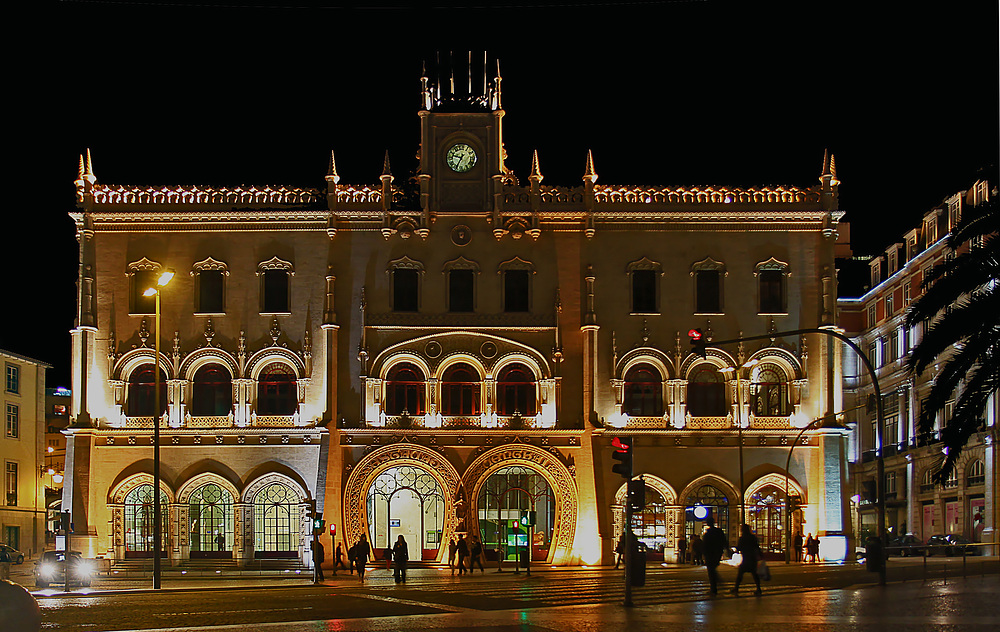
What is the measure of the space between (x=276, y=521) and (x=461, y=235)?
518 inches

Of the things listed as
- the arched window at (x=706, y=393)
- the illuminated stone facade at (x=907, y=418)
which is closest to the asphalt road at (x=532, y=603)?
the arched window at (x=706, y=393)

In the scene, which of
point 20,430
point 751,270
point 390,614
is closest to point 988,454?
point 751,270

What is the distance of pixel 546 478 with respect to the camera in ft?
160

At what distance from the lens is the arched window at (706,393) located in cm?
4953

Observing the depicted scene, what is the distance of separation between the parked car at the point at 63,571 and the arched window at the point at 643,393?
67.9 feet

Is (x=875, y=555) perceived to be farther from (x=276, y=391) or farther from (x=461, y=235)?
(x=276, y=391)

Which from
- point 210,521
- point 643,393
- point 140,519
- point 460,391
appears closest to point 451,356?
point 460,391

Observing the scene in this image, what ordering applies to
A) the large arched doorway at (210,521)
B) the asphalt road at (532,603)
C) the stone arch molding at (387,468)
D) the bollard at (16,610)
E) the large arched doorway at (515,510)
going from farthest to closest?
1. the large arched doorway at (515,510)
2. the large arched doorway at (210,521)
3. the stone arch molding at (387,468)
4. the asphalt road at (532,603)
5. the bollard at (16,610)

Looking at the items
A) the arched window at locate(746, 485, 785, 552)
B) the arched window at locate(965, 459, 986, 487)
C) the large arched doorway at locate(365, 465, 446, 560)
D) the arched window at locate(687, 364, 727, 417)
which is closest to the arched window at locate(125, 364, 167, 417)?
the large arched doorway at locate(365, 465, 446, 560)

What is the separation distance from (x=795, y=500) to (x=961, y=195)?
20917mm

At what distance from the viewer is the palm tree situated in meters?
25.1

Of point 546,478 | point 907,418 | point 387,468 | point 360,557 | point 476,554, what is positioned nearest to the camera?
point 360,557

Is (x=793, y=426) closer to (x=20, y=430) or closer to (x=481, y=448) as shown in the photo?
(x=481, y=448)

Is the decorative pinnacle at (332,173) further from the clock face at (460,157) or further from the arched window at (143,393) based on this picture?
the arched window at (143,393)
